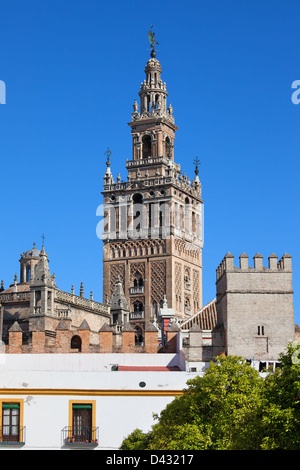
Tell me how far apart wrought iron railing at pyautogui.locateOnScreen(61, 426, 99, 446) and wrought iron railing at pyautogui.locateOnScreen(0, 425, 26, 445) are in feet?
5.74

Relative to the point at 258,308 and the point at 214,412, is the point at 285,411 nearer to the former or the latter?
the point at 214,412

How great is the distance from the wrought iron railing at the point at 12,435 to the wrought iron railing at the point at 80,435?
1749 mm

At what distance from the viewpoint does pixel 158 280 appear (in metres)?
105

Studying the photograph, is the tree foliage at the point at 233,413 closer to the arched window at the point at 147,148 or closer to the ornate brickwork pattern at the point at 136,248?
the ornate brickwork pattern at the point at 136,248

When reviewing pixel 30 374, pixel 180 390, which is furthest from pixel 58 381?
pixel 180 390

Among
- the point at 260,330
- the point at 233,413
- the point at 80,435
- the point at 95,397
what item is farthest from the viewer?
the point at 260,330

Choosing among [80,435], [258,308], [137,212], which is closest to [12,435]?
[80,435]

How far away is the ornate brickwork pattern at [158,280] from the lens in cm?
10406

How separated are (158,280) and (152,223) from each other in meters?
5.90

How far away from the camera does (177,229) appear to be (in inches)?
4188

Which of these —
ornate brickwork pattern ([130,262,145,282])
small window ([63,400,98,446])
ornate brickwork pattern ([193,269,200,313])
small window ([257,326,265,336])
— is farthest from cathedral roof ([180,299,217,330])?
ornate brickwork pattern ([193,269,200,313])

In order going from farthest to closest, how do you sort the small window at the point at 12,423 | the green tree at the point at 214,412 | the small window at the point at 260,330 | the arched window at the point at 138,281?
the arched window at the point at 138,281, the small window at the point at 260,330, the small window at the point at 12,423, the green tree at the point at 214,412

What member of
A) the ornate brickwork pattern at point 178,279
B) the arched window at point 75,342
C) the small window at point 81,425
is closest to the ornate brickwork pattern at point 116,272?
the ornate brickwork pattern at point 178,279
